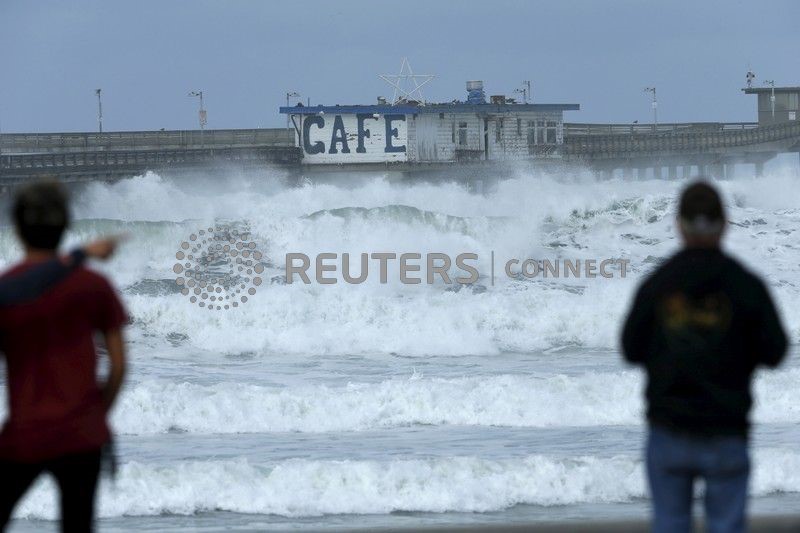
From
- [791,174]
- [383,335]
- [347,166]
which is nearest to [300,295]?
[383,335]

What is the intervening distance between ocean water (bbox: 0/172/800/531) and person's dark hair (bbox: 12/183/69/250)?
7087mm

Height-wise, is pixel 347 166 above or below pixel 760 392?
above

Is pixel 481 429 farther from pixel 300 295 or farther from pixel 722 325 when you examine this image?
pixel 300 295

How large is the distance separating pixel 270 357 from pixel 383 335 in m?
2.62

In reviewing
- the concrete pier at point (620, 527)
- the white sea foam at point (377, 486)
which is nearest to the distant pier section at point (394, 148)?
the white sea foam at point (377, 486)

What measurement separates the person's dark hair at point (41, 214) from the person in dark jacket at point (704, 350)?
166cm

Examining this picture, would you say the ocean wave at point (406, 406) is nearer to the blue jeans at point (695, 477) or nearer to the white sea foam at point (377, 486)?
the white sea foam at point (377, 486)

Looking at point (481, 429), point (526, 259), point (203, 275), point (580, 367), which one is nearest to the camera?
point (481, 429)

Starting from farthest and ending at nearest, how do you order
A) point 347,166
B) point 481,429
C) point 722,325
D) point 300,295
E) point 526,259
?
point 347,166 → point 526,259 → point 300,295 → point 481,429 → point 722,325

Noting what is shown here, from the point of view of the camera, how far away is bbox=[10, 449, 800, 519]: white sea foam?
1212 cm

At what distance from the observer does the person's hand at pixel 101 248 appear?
4.28 metres

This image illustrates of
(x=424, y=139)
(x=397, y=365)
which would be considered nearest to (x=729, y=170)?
(x=424, y=139)

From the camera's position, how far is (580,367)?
23.6 meters

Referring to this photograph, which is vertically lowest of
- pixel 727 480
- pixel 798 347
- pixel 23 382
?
pixel 798 347
